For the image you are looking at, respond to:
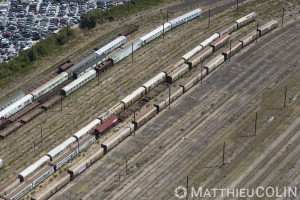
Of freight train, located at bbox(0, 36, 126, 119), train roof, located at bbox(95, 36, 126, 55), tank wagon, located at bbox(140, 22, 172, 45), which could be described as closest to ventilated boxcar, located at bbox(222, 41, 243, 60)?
tank wagon, located at bbox(140, 22, 172, 45)

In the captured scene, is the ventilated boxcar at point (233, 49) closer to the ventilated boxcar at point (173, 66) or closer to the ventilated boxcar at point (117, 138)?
the ventilated boxcar at point (173, 66)

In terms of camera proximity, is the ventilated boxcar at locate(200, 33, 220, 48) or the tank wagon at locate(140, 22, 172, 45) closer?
the ventilated boxcar at locate(200, 33, 220, 48)

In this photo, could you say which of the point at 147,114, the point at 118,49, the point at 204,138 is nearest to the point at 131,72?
the point at 118,49

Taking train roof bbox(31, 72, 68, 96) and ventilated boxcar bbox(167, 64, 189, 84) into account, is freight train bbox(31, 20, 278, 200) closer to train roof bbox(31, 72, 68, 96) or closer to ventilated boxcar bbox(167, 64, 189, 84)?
ventilated boxcar bbox(167, 64, 189, 84)

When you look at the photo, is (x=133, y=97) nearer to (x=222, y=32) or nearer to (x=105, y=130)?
(x=105, y=130)

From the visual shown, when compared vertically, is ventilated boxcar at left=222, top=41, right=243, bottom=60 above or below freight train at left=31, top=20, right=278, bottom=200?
above

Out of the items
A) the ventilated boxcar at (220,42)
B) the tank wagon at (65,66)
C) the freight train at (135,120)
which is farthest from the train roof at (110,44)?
the ventilated boxcar at (220,42)

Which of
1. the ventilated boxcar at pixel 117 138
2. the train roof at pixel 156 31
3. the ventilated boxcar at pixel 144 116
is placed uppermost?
the train roof at pixel 156 31
